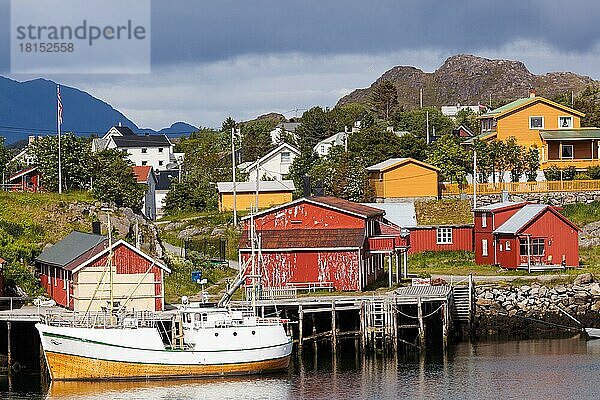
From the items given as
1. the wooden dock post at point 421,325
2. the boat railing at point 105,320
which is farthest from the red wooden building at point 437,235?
the boat railing at point 105,320

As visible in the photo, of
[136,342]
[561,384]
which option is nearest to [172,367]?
[136,342]

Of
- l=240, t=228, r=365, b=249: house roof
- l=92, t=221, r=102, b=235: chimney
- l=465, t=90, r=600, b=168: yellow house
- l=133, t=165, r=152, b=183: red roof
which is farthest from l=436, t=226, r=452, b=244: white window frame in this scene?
l=133, t=165, r=152, b=183: red roof

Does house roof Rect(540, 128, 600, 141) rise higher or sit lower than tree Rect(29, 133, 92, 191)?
higher

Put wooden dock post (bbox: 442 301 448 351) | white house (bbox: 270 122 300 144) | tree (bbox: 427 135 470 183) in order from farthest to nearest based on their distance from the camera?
white house (bbox: 270 122 300 144), tree (bbox: 427 135 470 183), wooden dock post (bbox: 442 301 448 351)

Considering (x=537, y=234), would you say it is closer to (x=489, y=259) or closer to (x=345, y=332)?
(x=489, y=259)

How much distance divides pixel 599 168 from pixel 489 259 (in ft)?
62.7

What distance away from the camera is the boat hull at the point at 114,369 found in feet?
136

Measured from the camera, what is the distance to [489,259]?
6456cm

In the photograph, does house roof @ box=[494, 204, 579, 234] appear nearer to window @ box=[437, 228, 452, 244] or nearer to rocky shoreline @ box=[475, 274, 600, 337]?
window @ box=[437, 228, 452, 244]

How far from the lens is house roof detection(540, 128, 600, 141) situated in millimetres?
81250

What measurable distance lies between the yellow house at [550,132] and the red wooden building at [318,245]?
29633mm

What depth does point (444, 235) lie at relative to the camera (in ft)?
225

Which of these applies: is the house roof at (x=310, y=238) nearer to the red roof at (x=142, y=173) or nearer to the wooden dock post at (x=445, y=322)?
the wooden dock post at (x=445, y=322)

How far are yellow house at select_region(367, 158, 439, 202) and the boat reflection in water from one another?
37.4 m
